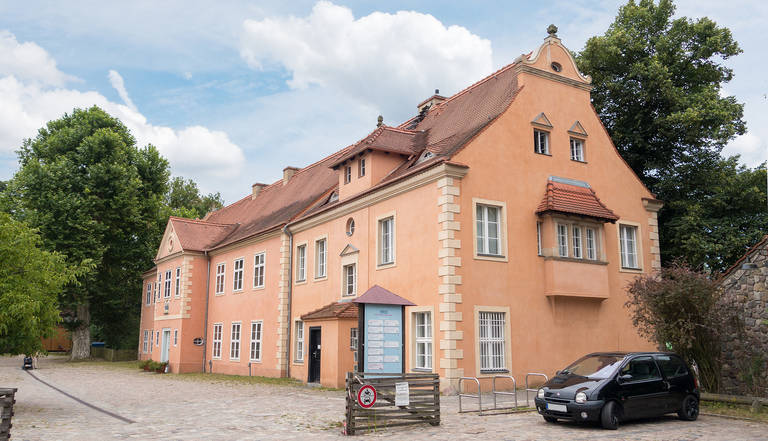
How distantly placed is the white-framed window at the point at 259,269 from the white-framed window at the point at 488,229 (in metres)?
14.1

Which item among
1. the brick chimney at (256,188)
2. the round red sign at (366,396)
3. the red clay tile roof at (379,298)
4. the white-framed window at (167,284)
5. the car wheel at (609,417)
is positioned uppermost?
the brick chimney at (256,188)

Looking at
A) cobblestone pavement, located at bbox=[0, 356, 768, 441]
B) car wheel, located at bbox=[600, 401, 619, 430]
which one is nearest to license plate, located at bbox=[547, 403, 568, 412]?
cobblestone pavement, located at bbox=[0, 356, 768, 441]

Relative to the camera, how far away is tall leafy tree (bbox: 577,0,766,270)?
25.6 metres

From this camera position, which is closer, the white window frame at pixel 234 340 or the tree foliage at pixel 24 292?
the tree foliage at pixel 24 292

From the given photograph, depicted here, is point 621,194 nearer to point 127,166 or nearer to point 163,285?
point 163,285

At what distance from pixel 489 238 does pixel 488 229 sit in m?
0.28

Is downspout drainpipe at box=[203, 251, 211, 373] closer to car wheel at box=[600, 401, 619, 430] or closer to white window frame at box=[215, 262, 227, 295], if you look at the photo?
white window frame at box=[215, 262, 227, 295]

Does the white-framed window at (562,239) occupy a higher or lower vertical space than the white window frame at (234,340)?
higher

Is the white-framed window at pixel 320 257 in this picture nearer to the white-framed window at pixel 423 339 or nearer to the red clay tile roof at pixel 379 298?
the white-framed window at pixel 423 339

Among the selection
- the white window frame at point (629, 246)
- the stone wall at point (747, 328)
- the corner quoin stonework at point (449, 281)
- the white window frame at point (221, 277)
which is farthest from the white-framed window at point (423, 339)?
the white window frame at point (221, 277)

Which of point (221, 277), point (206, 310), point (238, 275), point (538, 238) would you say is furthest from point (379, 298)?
point (206, 310)

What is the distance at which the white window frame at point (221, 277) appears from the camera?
3466cm

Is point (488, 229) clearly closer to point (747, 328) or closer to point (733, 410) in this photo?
point (747, 328)

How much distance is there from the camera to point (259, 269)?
102 feet
